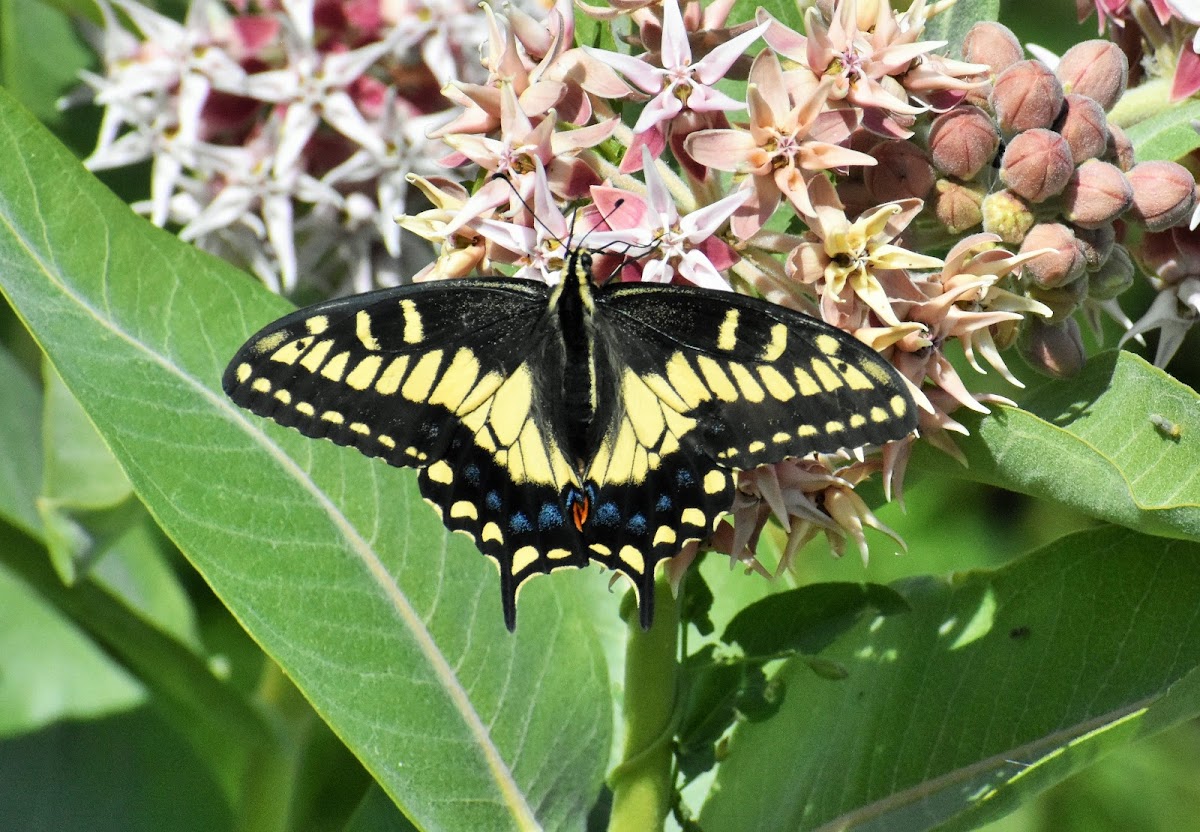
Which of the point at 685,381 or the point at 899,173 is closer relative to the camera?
the point at 899,173

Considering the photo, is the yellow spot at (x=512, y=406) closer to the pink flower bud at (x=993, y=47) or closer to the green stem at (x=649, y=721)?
the green stem at (x=649, y=721)

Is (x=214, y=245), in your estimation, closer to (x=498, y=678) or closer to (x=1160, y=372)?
(x=498, y=678)

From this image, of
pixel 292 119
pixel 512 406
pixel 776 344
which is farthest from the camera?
pixel 292 119

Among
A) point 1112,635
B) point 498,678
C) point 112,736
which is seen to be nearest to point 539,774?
point 498,678

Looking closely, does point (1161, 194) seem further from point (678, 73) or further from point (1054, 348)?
point (678, 73)

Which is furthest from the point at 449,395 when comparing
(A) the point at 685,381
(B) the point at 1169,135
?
(B) the point at 1169,135

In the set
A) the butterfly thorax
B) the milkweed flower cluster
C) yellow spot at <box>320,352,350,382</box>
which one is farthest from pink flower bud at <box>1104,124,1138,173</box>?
yellow spot at <box>320,352,350,382</box>
